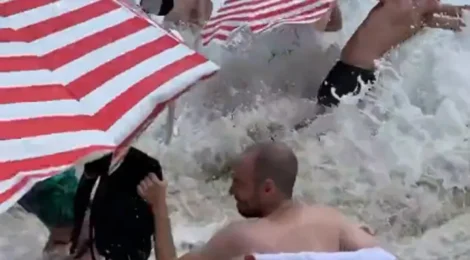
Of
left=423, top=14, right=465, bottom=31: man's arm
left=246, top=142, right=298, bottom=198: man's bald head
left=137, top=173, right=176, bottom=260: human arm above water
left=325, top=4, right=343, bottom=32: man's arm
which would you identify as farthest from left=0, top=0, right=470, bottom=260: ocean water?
left=246, top=142, right=298, bottom=198: man's bald head

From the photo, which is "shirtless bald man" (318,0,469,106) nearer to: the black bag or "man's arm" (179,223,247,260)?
the black bag

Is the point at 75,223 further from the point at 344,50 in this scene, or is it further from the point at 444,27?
the point at 444,27

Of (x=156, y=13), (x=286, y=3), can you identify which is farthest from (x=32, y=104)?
(x=156, y=13)

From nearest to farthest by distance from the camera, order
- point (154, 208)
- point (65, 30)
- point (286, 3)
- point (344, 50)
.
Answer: point (65, 30) → point (154, 208) → point (286, 3) → point (344, 50)

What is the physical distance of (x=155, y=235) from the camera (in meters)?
1.80

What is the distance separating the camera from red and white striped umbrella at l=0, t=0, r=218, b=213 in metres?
1.40

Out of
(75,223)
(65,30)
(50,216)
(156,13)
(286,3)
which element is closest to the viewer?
(65,30)

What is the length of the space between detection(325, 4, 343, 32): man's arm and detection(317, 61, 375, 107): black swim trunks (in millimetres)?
295

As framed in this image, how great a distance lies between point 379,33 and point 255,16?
2.04 ft

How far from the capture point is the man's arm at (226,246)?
1606 mm

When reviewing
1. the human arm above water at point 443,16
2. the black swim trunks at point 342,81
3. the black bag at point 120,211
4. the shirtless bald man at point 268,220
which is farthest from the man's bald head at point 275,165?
the human arm above water at point 443,16

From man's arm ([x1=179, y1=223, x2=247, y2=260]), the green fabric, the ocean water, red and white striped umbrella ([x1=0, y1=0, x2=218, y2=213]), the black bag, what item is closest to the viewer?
red and white striped umbrella ([x1=0, y1=0, x2=218, y2=213])

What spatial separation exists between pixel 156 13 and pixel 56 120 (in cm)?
209

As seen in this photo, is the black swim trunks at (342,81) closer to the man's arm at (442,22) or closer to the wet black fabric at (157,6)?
the man's arm at (442,22)
